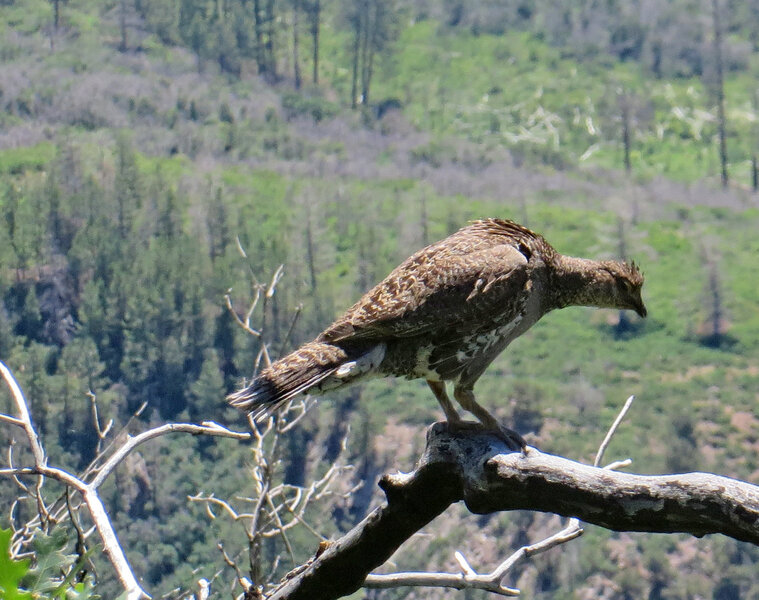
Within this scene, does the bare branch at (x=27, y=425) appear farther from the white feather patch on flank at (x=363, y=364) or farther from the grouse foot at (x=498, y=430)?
the grouse foot at (x=498, y=430)

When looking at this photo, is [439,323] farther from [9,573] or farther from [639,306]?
[9,573]

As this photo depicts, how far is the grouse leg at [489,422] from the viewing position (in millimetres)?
4008

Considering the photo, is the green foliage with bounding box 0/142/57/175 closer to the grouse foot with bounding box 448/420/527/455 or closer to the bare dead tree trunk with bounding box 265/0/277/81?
the bare dead tree trunk with bounding box 265/0/277/81

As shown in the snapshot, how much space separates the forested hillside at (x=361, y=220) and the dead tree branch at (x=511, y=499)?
6486 mm

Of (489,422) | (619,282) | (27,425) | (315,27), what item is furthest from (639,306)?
(315,27)

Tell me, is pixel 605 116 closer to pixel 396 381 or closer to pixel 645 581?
pixel 396 381

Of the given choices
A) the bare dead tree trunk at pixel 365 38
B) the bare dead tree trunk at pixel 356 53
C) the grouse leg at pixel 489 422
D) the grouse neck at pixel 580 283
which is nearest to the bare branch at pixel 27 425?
the grouse leg at pixel 489 422

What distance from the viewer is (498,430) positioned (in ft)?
13.3

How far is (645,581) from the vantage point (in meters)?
18.0

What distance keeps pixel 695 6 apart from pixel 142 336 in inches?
1023

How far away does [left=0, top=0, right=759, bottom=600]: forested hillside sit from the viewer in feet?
58.7

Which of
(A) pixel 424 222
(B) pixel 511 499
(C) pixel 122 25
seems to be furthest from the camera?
(C) pixel 122 25

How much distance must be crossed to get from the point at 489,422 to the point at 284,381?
0.79 metres

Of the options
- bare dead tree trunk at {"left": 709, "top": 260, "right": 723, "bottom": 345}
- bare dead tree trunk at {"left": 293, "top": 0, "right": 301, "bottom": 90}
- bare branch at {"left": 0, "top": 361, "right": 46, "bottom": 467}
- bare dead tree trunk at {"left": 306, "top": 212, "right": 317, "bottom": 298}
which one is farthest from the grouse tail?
bare dead tree trunk at {"left": 293, "top": 0, "right": 301, "bottom": 90}
